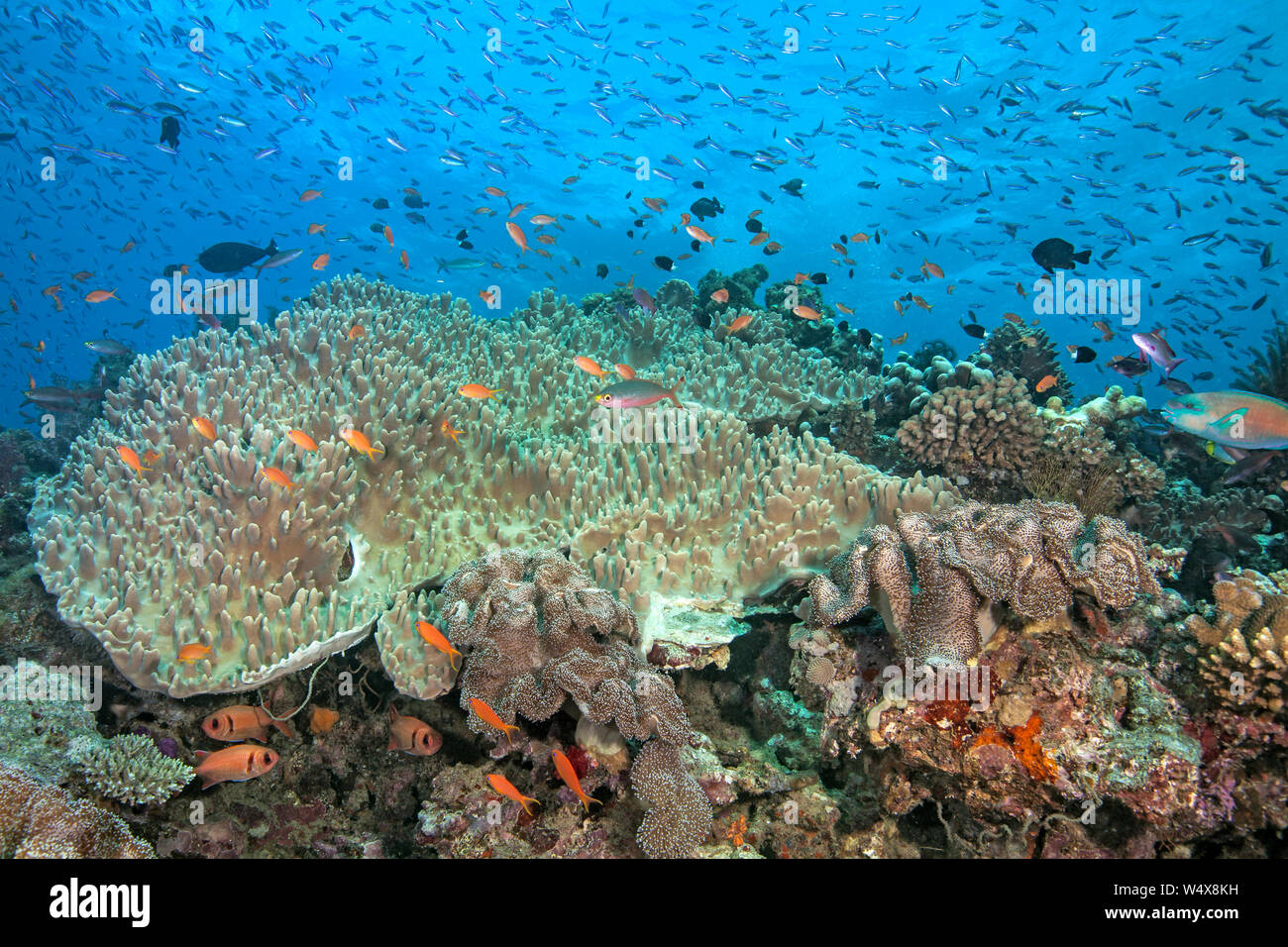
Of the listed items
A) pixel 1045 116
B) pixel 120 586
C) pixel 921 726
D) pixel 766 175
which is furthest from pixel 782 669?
pixel 766 175

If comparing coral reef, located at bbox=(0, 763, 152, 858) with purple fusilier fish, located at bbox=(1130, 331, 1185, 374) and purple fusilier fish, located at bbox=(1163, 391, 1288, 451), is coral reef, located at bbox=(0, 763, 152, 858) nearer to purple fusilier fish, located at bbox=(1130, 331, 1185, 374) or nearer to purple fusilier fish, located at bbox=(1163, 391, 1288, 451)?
purple fusilier fish, located at bbox=(1163, 391, 1288, 451)

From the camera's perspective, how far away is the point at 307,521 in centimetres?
392

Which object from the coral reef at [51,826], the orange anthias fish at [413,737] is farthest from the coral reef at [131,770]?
the orange anthias fish at [413,737]

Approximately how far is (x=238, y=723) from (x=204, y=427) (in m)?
2.34

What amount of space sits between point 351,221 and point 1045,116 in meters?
59.1

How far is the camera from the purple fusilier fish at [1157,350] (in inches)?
247

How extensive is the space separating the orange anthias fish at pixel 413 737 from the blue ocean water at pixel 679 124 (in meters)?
15.2

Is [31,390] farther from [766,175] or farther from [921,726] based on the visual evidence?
[766,175]

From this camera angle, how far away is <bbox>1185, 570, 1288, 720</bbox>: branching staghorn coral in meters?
2.44

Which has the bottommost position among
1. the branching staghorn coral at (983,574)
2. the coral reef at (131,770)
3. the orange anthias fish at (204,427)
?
the coral reef at (131,770)

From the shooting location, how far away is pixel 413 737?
10.7 ft

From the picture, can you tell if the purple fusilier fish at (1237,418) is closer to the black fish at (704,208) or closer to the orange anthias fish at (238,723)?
the orange anthias fish at (238,723)

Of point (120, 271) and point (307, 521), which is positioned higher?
point (120, 271)

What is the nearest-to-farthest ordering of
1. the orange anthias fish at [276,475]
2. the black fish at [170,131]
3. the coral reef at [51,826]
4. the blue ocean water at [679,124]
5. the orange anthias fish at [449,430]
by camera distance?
the coral reef at [51,826] → the orange anthias fish at [276,475] → the orange anthias fish at [449,430] → the black fish at [170,131] → the blue ocean water at [679,124]
